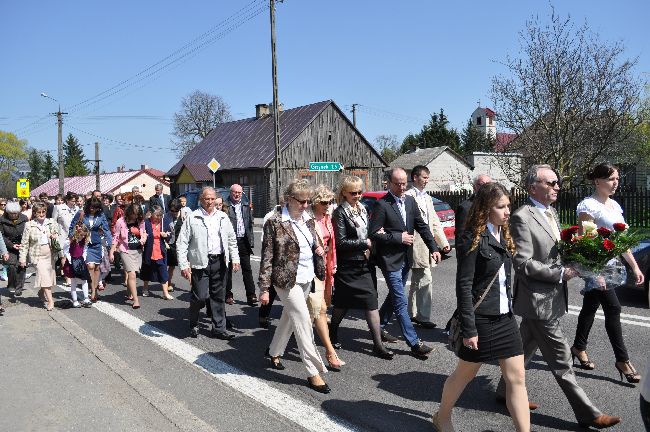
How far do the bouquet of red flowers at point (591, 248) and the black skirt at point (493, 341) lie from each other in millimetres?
703

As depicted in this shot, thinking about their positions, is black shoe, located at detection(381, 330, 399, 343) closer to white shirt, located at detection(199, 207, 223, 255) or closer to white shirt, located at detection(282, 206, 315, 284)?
white shirt, located at detection(282, 206, 315, 284)

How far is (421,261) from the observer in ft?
22.4

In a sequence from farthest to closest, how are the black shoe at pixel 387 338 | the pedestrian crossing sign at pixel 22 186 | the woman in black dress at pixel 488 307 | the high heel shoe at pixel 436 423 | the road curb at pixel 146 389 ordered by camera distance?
1. the pedestrian crossing sign at pixel 22 186
2. the black shoe at pixel 387 338
3. the road curb at pixel 146 389
4. the high heel shoe at pixel 436 423
5. the woman in black dress at pixel 488 307

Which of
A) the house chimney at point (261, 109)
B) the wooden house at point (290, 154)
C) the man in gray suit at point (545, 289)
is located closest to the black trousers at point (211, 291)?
the man in gray suit at point (545, 289)

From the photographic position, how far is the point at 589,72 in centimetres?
2084

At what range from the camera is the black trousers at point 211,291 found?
691 centimetres

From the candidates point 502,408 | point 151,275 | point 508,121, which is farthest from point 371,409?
point 508,121

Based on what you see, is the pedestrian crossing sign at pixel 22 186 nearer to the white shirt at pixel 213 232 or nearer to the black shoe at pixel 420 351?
the white shirt at pixel 213 232

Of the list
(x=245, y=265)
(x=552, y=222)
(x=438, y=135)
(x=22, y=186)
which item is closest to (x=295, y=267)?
(x=552, y=222)

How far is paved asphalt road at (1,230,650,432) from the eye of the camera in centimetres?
434

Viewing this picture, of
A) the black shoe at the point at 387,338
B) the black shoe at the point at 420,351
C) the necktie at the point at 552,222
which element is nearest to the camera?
the necktie at the point at 552,222

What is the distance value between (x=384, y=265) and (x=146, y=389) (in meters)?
2.59

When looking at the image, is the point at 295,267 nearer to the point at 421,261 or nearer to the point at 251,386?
the point at 251,386

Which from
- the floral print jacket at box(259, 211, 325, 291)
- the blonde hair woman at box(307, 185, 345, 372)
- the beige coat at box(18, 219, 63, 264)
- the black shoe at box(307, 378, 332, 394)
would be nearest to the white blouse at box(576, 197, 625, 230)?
the blonde hair woman at box(307, 185, 345, 372)
